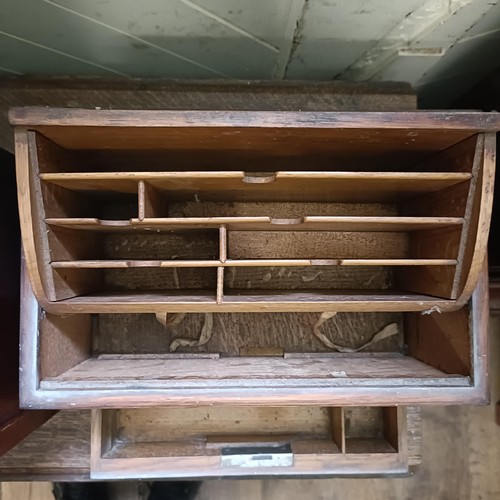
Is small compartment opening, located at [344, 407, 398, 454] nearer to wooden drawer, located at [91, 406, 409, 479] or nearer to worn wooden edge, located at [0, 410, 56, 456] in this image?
wooden drawer, located at [91, 406, 409, 479]

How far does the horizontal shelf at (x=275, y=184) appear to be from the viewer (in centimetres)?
85

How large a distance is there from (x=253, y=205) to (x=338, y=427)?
59cm

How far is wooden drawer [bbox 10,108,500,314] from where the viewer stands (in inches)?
32.8

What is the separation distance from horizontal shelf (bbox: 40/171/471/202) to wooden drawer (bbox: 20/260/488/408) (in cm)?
23

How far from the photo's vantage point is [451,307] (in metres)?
0.91

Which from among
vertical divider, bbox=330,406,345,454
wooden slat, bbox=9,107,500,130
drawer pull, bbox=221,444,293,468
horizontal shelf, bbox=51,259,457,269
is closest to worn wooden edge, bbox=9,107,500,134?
wooden slat, bbox=9,107,500,130

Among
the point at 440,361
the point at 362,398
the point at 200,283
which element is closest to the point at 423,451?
the point at 440,361

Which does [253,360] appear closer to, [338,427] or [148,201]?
[338,427]

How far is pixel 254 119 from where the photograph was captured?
0.83 meters

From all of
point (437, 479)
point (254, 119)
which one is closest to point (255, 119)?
point (254, 119)

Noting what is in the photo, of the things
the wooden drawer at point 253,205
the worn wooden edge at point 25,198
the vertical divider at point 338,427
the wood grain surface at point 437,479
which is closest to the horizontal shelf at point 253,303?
the wooden drawer at point 253,205

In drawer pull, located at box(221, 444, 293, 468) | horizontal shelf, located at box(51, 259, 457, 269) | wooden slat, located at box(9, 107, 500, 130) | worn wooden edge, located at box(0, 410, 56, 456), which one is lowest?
drawer pull, located at box(221, 444, 293, 468)

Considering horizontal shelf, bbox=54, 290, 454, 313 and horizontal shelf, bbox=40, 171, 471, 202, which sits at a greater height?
horizontal shelf, bbox=40, 171, 471, 202

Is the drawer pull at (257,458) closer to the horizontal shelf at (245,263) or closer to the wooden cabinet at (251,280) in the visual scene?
the wooden cabinet at (251,280)
